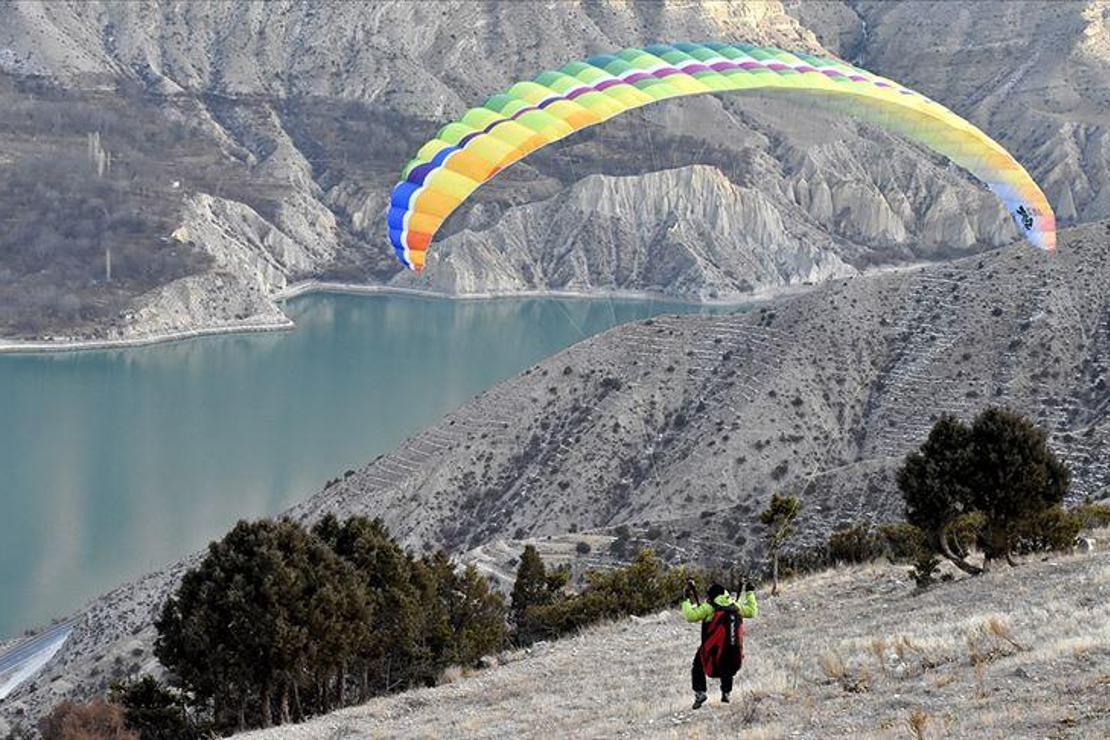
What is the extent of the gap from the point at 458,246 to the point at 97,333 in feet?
96.1

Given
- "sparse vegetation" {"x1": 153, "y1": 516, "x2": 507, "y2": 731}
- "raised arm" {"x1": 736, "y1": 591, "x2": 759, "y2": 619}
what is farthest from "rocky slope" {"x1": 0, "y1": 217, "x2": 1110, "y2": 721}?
"raised arm" {"x1": 736, "y1": 591, "x2": 759, "y2": 619}

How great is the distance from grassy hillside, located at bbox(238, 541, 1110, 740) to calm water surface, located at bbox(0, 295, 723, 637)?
27.8m

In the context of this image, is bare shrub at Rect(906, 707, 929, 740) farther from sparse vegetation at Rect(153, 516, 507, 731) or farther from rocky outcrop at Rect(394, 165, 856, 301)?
rocky outcrop at Rect(394, 165, 856, 301)

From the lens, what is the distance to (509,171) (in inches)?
4377

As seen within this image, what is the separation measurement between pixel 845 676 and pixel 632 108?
9.21 metres

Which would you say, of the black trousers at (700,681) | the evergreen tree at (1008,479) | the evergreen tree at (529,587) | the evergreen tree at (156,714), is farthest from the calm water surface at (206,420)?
the black trousers at (700,681)

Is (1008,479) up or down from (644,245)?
down

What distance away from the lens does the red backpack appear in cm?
858

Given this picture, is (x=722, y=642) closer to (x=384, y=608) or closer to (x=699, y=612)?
(x=699, y=612)

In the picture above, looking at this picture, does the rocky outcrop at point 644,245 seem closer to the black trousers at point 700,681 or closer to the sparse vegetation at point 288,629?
the sparse vegetation at point 288,629

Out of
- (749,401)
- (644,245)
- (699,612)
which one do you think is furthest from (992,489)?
(644,245)

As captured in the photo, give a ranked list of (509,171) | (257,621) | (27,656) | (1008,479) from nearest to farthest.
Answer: (257,621)
(1008,479)
(27,656)
(509,171)

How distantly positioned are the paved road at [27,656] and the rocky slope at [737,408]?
1.31 meters

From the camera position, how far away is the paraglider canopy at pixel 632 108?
1628cm
